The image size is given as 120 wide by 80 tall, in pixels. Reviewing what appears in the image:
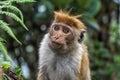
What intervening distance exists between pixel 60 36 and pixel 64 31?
203 mm

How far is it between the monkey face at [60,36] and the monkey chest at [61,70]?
0.25 m

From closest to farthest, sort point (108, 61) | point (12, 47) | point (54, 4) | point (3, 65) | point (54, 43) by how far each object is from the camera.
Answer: point (3, 65)
point (54, 43)
point (54, 4)
point (12, 47)
point (108, 61)

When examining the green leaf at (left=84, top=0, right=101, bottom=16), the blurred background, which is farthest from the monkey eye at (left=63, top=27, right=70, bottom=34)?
the green leaf at (left=84, top=0, right=101, bottom=16)

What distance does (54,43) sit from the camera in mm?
6207

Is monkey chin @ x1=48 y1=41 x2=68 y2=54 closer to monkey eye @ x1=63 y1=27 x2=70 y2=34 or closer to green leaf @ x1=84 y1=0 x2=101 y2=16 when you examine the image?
monkey eye @ x1=63 y1=27 x2=70 y2=34

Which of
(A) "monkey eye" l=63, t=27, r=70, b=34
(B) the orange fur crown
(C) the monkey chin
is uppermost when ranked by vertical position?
(B) the orange fur crown

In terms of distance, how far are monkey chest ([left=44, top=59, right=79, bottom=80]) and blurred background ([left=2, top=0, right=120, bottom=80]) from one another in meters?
2.38

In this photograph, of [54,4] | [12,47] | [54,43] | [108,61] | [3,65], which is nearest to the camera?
[3,65]

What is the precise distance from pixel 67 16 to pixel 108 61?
633 cm

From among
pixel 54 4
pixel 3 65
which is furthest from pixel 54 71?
pixel 54 4

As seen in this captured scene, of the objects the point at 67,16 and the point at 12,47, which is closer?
the point at 67,16

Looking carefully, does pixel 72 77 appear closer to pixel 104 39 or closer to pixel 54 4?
pixel 54 4

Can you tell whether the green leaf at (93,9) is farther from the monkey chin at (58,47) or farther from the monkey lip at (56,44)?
the monkey lip at (56,44)

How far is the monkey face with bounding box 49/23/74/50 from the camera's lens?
6174 millimetres
